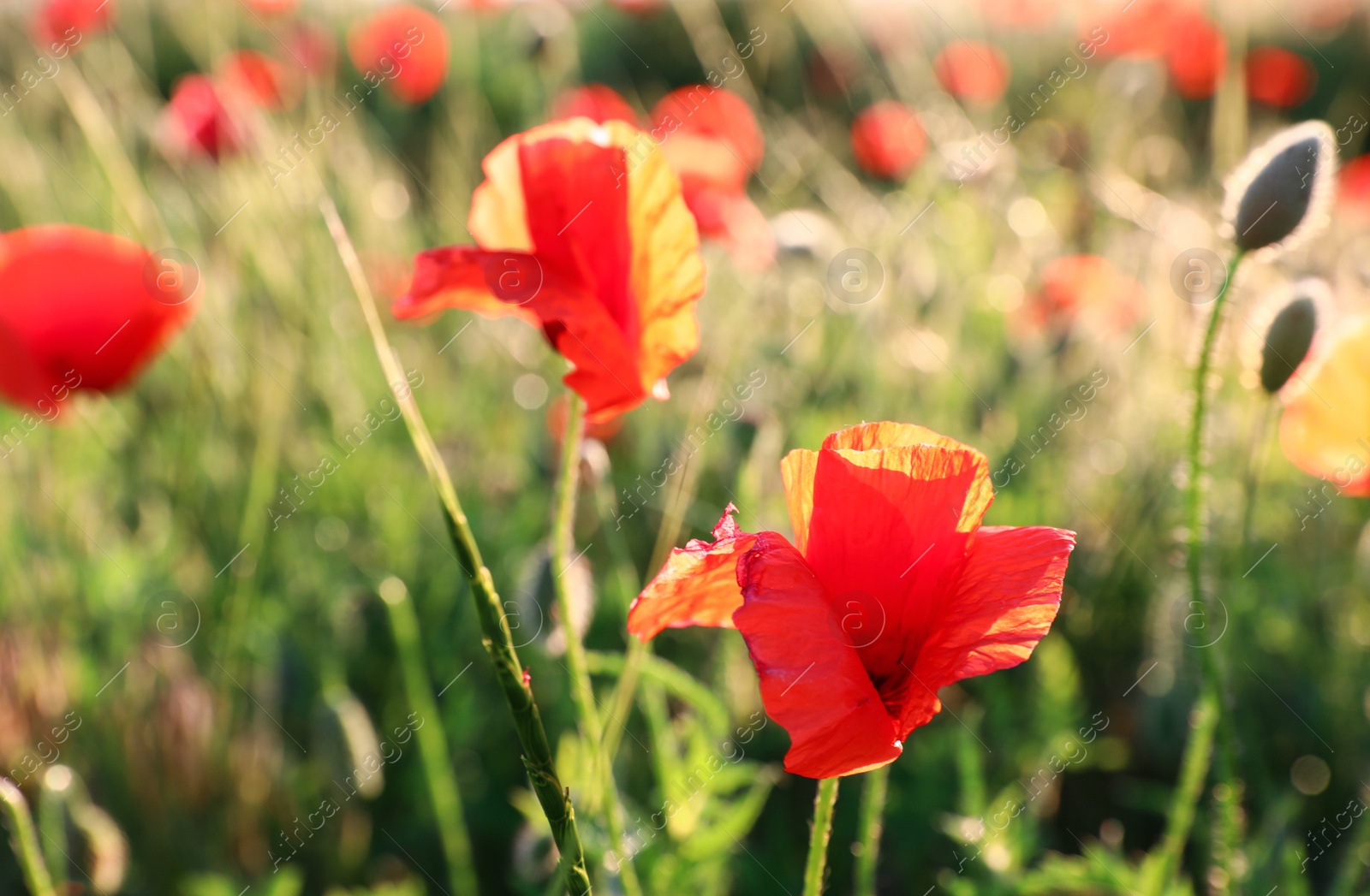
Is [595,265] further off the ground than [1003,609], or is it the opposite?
[595,265]

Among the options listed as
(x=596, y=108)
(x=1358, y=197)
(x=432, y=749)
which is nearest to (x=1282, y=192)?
(x=432, y=749)

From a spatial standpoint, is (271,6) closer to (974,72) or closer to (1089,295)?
(1089,295)

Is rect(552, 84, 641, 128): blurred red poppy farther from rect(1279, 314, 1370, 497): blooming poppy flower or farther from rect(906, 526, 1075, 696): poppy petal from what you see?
rect(906, 526, 1075, 696): poppy petal

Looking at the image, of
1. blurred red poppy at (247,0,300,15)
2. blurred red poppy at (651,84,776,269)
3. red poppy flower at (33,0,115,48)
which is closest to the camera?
blurred red poppy at (651,84,776,269)

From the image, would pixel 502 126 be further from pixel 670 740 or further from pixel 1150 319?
pixel 670 740

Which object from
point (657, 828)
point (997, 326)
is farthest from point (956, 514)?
point (997, 326)

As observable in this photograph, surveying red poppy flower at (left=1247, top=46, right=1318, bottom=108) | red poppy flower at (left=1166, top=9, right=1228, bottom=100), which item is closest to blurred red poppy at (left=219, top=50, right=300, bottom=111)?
red poppy flower at (left=1166, top=9, right=1228, bottom=100)
